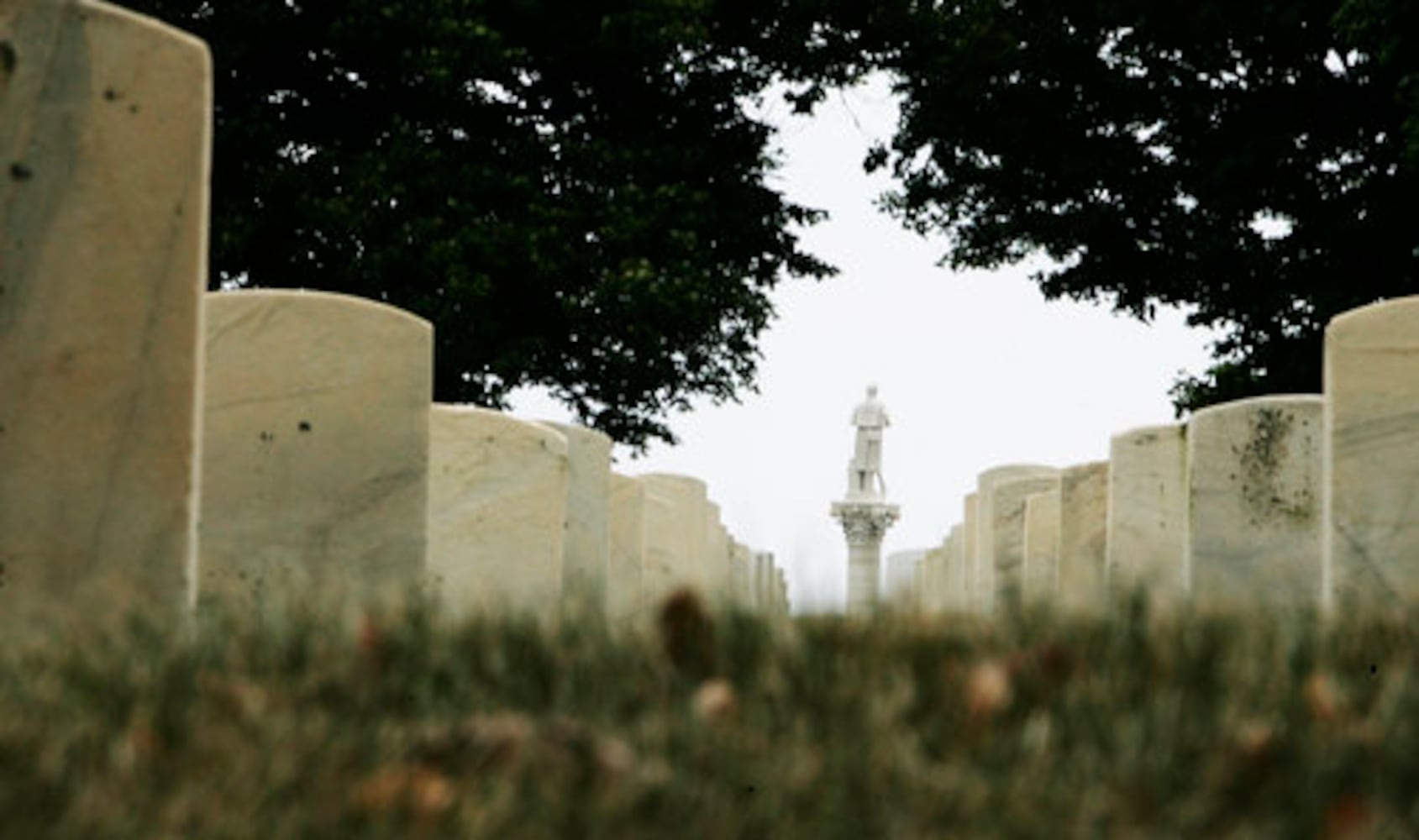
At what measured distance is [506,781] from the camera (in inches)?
118

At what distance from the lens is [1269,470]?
12922 mm

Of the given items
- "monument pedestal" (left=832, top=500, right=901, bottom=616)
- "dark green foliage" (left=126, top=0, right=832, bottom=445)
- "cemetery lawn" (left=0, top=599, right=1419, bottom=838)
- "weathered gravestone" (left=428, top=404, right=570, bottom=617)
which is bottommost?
"cemetery lawn" (left=0, top=599, right=1419, bottom=838)

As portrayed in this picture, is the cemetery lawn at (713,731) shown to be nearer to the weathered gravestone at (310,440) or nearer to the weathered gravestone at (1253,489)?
the weathered gravestone at (310,440)

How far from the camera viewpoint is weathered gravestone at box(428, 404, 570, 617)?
39.7 feet

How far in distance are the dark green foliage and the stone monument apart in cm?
1378

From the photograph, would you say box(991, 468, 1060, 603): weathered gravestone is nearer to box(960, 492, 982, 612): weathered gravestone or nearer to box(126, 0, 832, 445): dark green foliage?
box(960, 492, 982, 612): weathered gravestone

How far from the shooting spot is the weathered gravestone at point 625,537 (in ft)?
53.9

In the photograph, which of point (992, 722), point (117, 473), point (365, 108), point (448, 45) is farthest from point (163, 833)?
point (365, 108)

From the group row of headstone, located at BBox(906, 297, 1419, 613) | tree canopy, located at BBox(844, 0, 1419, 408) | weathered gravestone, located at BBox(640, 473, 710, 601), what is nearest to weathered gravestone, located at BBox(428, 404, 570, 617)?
row of headstone, located at BBox(906, 297, 1419, 613)

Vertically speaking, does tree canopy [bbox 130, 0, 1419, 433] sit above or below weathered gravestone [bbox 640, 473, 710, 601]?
above

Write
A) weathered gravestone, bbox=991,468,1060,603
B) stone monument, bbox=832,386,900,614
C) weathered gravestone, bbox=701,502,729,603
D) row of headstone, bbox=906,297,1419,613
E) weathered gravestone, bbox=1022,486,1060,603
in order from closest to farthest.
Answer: row of headstone, bbox=906,297,1419,613
weathered gravestone, bbox=1022,486,1060,603
weathered gravestone, bbox=991,468,1060,603
weathered gravestone, bbox=701,502,729,603
stone monument, bbox=832,386,900,614

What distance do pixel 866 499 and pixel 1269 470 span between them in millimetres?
28197

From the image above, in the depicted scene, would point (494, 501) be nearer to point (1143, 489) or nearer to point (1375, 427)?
point (1143, 489)

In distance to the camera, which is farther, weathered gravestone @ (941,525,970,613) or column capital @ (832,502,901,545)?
column capital @ (832,502,901,545)
